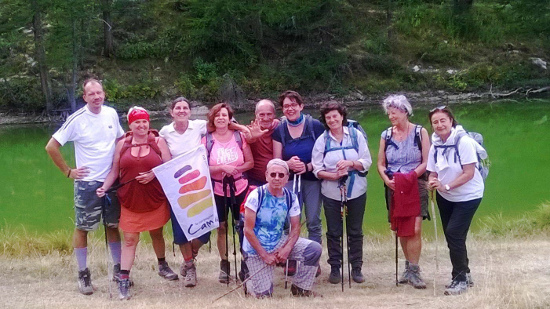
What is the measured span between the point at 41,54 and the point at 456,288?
26008mm

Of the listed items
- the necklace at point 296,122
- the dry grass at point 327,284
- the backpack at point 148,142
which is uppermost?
the necklace at point 296,122

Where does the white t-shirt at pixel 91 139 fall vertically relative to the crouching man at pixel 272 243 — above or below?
above

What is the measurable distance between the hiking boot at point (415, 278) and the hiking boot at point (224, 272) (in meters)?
1.62

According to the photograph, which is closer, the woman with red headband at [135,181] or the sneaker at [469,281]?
the sneaker at [469,281]

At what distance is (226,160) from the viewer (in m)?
5.12

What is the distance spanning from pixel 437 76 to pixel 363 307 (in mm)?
27040

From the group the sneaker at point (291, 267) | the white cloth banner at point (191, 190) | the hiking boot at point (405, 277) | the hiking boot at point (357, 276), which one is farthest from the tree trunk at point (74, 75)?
the hiking boot at point (405, 277)

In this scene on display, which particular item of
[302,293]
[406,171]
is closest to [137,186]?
[302,293]

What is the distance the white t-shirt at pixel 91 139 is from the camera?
16.0 feet

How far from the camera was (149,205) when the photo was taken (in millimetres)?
5012

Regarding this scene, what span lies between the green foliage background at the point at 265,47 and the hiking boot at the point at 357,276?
22826 mm

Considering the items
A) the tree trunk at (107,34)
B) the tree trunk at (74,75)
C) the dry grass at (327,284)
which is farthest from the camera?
the tree trunk at (107,34)

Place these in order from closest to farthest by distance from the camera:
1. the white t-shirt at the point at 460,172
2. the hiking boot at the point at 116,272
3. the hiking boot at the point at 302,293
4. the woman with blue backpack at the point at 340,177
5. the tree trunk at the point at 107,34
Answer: the white t-shirt at the point at 460,172 → the hiking boot at the point at 302,293 → the woman with blue backpack at the point at 340,177 → the hiking boot at the point at 116,272 → the tree trunk at the point at 107,34

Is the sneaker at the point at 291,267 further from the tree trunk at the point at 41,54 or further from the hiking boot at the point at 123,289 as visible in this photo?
the tree trunk at the point at 41,54
